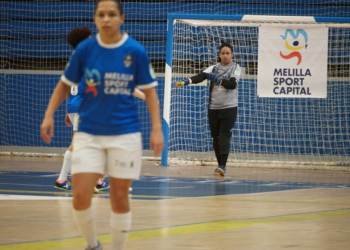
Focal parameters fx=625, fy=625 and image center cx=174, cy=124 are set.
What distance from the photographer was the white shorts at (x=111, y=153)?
320cm

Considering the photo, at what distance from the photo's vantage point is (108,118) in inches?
127

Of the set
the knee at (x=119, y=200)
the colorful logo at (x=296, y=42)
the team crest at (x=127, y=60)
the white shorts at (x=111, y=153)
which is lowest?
the knee at (x=119, y=200)

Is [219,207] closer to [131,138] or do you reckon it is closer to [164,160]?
[131,138]

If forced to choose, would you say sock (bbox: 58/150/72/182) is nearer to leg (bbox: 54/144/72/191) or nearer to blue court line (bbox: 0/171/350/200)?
leg (bbox: 54/144/72/191)

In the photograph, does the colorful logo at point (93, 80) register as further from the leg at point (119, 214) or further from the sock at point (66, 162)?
the sock at point (66, 162)

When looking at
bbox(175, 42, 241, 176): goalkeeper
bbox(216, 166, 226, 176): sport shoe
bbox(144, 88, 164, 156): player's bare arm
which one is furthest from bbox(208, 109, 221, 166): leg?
bbox(144, 88, 164, 156): player's bare arm

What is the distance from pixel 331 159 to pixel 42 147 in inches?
255

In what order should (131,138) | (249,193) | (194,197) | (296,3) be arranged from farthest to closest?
(296,3) < (249,193) < (194,197) < (131,138)

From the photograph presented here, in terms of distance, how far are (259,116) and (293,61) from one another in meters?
2.28

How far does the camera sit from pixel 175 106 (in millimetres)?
12359

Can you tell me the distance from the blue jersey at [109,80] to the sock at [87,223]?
0.42m

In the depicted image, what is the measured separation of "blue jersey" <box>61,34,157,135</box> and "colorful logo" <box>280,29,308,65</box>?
324 inches

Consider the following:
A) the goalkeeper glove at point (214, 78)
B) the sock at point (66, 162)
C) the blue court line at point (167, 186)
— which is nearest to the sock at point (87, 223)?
the blue court line at point (167, 186)

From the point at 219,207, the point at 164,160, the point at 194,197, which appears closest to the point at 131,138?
the point at 219,207
